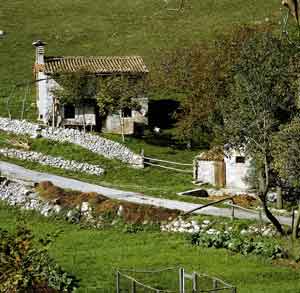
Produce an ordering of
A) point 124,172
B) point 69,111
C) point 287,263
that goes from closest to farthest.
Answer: point 287,263 → point 124,172 → point 69,111

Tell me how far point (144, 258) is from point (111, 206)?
800 cm

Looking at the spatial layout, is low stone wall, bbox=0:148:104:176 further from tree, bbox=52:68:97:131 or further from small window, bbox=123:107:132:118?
small window, bbox=123:107:132:118

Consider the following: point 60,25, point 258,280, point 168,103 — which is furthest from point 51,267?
point 60,25

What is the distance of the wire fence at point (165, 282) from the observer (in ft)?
93.3

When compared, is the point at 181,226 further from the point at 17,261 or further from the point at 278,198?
the point at 17,261

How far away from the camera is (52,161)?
2276 inches

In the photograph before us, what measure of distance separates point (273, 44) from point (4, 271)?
97.1ft

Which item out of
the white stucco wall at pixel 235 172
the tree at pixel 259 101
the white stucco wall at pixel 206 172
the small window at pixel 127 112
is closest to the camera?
the tree at pixel 259 101

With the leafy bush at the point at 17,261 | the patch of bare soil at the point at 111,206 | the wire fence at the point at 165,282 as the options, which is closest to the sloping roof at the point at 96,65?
the patch of bare soil at the point at 111,206

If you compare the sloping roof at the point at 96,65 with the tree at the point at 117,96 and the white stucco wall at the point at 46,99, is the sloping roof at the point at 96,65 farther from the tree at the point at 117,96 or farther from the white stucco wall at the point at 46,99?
the tree at the point at 117,96

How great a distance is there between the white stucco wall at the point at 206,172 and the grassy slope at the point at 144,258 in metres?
13.7

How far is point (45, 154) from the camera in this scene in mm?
58625

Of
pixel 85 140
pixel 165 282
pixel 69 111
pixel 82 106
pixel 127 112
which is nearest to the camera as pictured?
pixel 165 282

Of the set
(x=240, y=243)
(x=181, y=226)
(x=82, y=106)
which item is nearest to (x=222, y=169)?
(x=181, y=226)
